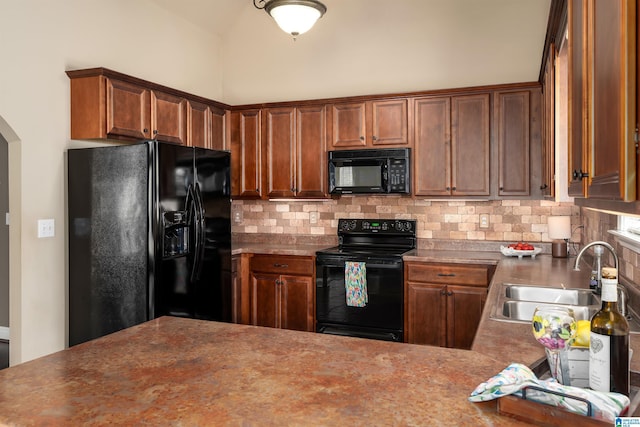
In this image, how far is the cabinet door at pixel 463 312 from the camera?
4.02 metres

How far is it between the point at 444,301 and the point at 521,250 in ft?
2.42

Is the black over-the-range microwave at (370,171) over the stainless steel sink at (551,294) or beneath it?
over

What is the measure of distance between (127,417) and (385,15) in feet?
14.9

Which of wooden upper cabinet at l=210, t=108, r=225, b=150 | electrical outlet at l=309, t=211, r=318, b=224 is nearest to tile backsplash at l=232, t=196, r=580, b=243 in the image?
electrical outlet at l=309, t=211, r=318, b=224

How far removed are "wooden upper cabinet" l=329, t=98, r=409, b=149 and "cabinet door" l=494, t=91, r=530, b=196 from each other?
0.78 metres

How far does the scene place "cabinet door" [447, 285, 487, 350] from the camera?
4020 mm

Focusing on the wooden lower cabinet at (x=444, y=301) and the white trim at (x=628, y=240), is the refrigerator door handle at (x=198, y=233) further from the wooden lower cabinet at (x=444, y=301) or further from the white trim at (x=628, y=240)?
the white trim at (x=628, y=240)

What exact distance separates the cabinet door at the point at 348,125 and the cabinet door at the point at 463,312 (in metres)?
1.56

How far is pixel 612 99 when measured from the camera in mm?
1146

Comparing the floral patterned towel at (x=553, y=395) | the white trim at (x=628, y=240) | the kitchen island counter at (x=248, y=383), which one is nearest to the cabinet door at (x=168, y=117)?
the kitchen island counter at (x=248, y=383)

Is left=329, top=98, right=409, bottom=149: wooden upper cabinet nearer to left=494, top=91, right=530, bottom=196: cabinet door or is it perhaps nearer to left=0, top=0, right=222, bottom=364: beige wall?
left=494, top=91, right=530, bottom=196: cabinet door

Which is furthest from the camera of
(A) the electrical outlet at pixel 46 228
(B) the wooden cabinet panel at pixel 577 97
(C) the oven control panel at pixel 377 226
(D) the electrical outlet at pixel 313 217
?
(D) the electrical outlet at pixel 313 217

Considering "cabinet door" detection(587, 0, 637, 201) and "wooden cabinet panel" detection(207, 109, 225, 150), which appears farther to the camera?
"wooden cabinet panel" detection(207, 109, 225, 150)

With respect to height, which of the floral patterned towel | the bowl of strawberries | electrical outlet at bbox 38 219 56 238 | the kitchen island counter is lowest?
the kitchen island counter
